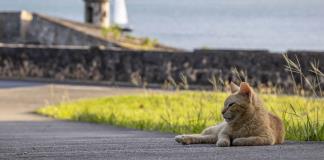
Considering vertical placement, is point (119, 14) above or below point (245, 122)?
above

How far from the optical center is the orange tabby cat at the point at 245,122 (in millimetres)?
8977

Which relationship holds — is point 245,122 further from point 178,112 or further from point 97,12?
point 97,12

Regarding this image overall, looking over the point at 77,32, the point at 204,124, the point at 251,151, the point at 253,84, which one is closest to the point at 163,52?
the point at 253,84

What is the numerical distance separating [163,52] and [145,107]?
12073 millimetres

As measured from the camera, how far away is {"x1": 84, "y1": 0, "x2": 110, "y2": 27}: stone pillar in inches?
2483

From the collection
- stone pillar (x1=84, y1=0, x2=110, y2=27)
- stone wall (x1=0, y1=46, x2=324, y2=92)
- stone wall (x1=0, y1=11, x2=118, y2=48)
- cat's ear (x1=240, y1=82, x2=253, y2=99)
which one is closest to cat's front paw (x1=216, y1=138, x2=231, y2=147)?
cat's ear (x1=240, y1=82, x2=253, y2=99)

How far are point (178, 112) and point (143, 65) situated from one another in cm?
1522

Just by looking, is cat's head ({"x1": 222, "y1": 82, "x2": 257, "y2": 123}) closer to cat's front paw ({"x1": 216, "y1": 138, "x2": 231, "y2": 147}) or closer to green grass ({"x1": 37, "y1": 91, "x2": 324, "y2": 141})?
Answer: cat's front paw ({"x1": 216, "y1": 138, "x2": 231, "y2": 147})

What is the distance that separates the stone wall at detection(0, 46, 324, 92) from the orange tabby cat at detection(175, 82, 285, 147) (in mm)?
20144

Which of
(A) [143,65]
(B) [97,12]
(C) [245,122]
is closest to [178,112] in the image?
(C) [245,122]

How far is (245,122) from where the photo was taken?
30.0 ft

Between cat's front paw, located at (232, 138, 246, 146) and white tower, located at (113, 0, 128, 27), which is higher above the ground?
white tower, located at (113, 0, 128, 27)

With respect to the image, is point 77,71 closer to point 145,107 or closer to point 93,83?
point 93,83

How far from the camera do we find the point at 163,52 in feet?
112
